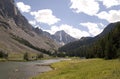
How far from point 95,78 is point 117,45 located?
6082 centimetres

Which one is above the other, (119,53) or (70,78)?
(119,53)

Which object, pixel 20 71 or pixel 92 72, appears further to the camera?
pixel 20 71

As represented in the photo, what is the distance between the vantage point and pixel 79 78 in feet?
126

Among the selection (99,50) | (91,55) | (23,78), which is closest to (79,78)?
(23,78)

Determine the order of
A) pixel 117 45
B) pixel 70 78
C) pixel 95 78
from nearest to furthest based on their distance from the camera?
pixel 95 78 → pixel 70 78 → pixel 117 45

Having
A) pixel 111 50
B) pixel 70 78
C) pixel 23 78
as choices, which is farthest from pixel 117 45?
pixel 70 78

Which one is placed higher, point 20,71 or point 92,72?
point 20,71

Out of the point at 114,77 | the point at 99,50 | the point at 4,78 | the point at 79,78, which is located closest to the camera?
the point at 114,77

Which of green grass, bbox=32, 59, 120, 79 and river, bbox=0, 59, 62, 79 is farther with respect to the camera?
river, bbox=0, 59, 62, 79

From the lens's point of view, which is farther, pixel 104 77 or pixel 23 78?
pixel 23 78

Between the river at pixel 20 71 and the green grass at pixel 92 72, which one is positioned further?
the river at pixel 20 71

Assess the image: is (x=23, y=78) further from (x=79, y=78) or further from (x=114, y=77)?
(x=114, y=77)

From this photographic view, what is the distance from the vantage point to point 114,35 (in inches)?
3765

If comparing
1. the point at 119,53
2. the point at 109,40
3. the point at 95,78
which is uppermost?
the point at 109,40
